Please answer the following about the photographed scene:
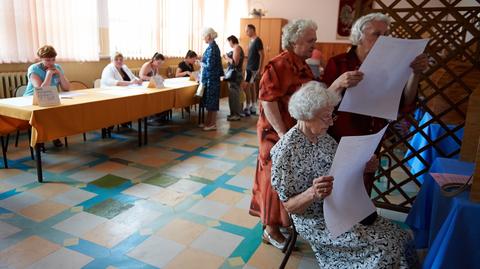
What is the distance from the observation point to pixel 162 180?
3219 mm

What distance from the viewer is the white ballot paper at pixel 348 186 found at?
4.18 ft

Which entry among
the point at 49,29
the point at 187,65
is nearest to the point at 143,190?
the point at 49,29

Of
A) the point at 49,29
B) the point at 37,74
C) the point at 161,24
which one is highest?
the point at 161,24

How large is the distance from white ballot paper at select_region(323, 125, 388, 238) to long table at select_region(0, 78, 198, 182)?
253 centimetres

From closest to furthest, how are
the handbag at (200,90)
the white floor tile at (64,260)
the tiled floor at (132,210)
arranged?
the white floor tile at (64,260)
the tiled floor at (132,210)
the handbag at (200,90)

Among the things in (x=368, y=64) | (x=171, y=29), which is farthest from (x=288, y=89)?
(x=171, y=29)

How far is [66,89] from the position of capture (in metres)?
3.78

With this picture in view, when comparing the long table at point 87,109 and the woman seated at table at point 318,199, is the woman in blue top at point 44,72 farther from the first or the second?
the woman seated at table at point 318,199

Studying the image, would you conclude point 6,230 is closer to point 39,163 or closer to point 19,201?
point 19,201

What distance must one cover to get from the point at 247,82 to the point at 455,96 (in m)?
4.04

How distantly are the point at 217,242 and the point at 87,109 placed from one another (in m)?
1.90

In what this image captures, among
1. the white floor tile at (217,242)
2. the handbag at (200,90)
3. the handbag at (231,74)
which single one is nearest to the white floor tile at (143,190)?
the white floor tile at (217,242)

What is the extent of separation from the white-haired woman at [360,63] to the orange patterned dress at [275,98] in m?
0.17

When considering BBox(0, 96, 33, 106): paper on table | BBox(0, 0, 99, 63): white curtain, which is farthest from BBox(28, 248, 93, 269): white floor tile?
BBox(0, 0, 99, 63): white curtain
